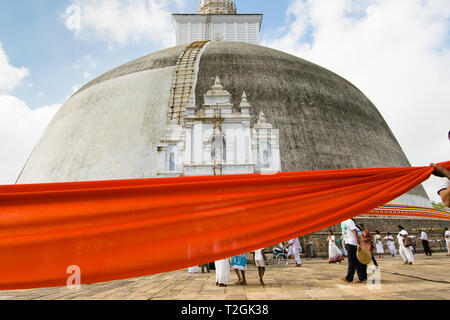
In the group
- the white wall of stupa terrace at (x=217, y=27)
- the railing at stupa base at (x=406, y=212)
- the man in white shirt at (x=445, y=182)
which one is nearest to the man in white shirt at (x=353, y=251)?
the man in white shirt at (x=445, y=182)

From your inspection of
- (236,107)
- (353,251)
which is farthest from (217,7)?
(353,251)

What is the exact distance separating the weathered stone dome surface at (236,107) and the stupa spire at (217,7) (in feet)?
45.6

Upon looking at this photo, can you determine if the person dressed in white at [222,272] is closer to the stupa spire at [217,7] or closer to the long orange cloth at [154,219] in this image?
the long orange cloth at [154,219]

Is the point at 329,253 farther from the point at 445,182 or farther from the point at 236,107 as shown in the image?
the point at 236,107

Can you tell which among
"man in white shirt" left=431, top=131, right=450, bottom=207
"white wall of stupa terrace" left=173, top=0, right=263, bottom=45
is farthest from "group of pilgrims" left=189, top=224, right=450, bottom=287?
"white wall of stupa terrace" left=173, top=0, right=263, bottom=45

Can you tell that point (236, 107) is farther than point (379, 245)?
Yes

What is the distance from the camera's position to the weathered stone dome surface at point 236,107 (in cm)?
1891

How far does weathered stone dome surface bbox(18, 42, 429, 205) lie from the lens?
18906mm

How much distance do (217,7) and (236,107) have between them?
22.7 metres

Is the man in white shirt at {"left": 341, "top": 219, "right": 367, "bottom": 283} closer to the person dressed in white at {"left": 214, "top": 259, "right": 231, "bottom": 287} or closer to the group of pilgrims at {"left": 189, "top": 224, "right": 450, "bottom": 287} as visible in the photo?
the group of pilgrims at {"left": 189, "top": 224, "right": 450, "bottom": 287}

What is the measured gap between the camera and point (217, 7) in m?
36.8

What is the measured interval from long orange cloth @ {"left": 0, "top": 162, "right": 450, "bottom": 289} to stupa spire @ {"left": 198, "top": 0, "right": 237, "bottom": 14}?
123 feet

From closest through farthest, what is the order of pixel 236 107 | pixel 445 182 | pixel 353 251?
1. pixel 445 182
2. pixel 353 251
3. pixel 236 107
